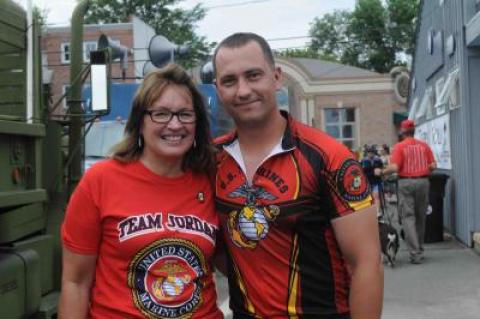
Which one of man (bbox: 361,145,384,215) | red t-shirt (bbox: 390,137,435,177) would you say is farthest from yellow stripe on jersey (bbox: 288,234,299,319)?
man (bbox: 361,145,384,215)

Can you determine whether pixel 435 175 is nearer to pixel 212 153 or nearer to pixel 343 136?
pixel 212 153

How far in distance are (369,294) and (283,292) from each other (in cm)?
31

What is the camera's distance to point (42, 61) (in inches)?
154

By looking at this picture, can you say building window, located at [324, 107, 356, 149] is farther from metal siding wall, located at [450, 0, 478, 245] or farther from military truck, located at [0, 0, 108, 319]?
military truck, located at [0, 0, 108, 319]

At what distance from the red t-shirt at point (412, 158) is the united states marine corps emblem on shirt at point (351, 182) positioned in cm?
806

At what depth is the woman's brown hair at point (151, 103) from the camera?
108 inches

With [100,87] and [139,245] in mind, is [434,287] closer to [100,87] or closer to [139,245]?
[100,87]

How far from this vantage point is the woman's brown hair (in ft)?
8.97

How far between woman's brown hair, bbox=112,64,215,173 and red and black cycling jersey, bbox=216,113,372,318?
27 centimetres

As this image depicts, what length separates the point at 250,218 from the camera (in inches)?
100

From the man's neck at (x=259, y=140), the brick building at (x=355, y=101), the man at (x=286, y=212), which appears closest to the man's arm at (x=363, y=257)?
the man at (x=286, y=212)

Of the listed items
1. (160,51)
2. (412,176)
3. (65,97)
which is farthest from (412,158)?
(65,97)

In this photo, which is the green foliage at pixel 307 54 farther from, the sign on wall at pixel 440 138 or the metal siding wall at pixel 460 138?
the metal siding wall at pixel 460 138

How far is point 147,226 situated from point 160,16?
Answer: 61827 mm
